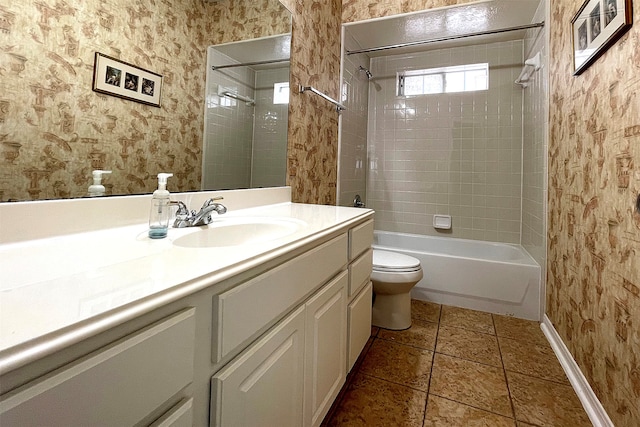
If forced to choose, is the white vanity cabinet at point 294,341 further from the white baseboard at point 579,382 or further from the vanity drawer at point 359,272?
the white baseboard at point 579,382

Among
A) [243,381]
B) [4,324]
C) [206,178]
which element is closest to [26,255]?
[4,324]

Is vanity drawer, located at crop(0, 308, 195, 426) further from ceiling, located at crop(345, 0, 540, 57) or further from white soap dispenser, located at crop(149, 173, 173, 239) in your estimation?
ceiling, located at crop(345, 0, 540, 57)

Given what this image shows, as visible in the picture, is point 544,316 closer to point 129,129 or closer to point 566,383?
point 566,383

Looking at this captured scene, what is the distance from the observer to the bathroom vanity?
1.15ft

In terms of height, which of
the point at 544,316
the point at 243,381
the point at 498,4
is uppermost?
the point at 498,4

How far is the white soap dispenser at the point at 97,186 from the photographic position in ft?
2.90

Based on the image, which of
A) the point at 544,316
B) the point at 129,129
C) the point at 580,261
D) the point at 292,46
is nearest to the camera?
the point at 129,129

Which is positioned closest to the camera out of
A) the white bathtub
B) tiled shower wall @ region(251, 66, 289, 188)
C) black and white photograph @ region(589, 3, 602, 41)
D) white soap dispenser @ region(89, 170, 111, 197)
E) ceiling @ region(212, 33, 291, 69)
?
white soap dispenser @ region(89, 170, 111, 197)

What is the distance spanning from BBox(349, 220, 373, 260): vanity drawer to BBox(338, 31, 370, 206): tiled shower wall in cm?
116

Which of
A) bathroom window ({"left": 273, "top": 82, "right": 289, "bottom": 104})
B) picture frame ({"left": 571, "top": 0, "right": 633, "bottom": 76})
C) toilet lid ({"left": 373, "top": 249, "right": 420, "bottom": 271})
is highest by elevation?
picture frame ({"left": 571, "top": 0, "right": 633, "bottom": 76})

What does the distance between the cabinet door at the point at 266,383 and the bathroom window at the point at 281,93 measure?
1.20 metres

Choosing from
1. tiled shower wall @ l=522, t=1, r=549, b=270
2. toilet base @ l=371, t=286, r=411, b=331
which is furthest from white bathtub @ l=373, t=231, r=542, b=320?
toilet base @ l=371, t=286, r=411, b=331

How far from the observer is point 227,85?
138 cm

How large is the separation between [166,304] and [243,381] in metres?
0.30
